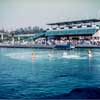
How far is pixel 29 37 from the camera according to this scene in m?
20.4

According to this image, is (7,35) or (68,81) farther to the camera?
(7,35)

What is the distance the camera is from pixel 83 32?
1648cm

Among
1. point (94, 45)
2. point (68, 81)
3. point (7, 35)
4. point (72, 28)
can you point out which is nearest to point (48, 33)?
point (72, 28)

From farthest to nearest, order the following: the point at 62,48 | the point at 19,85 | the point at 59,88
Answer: the point at 62,48
the point at 19,85
the point at 59,88

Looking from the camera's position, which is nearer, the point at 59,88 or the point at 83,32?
the point at 59,88

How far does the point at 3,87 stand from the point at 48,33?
590 inches

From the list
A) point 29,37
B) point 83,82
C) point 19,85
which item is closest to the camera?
point 19,85

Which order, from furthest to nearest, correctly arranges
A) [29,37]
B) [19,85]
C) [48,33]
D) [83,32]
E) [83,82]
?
[29,37]
[48,33]
[83,32]
[83,82]
[19,85]

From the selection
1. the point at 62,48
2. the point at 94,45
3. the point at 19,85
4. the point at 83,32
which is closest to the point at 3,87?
the point at 19,85

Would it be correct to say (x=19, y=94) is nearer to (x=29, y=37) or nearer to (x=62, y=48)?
(x=62, y=48)

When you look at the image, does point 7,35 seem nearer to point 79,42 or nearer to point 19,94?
point 79,42

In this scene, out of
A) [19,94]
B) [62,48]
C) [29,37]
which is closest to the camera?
[19,94]

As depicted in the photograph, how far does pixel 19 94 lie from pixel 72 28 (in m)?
14.1

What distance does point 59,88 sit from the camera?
11.4 feet
